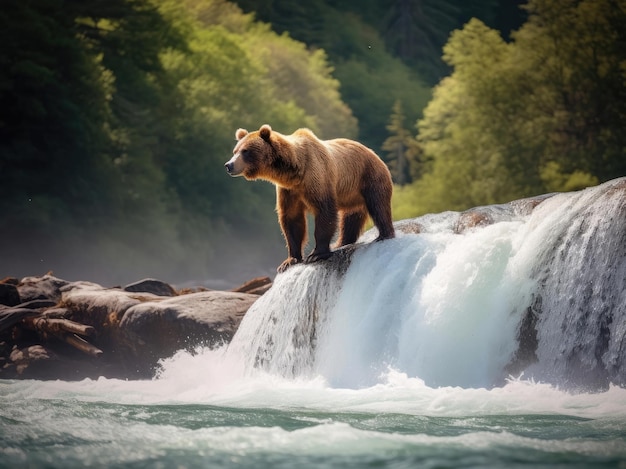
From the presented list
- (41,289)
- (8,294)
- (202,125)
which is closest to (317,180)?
(8,294)

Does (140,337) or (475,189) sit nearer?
(140,337)

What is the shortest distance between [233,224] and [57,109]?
9.68 metres

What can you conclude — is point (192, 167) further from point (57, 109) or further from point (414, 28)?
point (414, 28)

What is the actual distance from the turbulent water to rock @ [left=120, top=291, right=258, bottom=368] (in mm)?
665

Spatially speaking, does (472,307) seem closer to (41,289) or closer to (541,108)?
(41,289)

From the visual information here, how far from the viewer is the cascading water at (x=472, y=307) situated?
313 inches

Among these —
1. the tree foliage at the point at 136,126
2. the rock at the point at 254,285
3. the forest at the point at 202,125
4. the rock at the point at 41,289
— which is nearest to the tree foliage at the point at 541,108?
the forest at the point at 202,125

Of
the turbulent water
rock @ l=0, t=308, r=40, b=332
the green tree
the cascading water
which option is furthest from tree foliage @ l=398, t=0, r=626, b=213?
the cascading water

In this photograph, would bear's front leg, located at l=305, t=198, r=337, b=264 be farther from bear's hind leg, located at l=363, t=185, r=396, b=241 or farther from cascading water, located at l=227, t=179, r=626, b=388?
bear's hind leg, located at l=363, t=185, r=396, b=241

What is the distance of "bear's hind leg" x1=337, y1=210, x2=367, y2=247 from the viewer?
11430 mm

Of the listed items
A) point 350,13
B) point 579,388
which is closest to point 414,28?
point 350,13

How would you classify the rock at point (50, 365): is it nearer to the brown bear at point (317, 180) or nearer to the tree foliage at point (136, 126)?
the brown bear at point (317, 180)

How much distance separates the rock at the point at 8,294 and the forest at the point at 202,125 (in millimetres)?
14132

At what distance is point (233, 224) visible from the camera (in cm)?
3719
